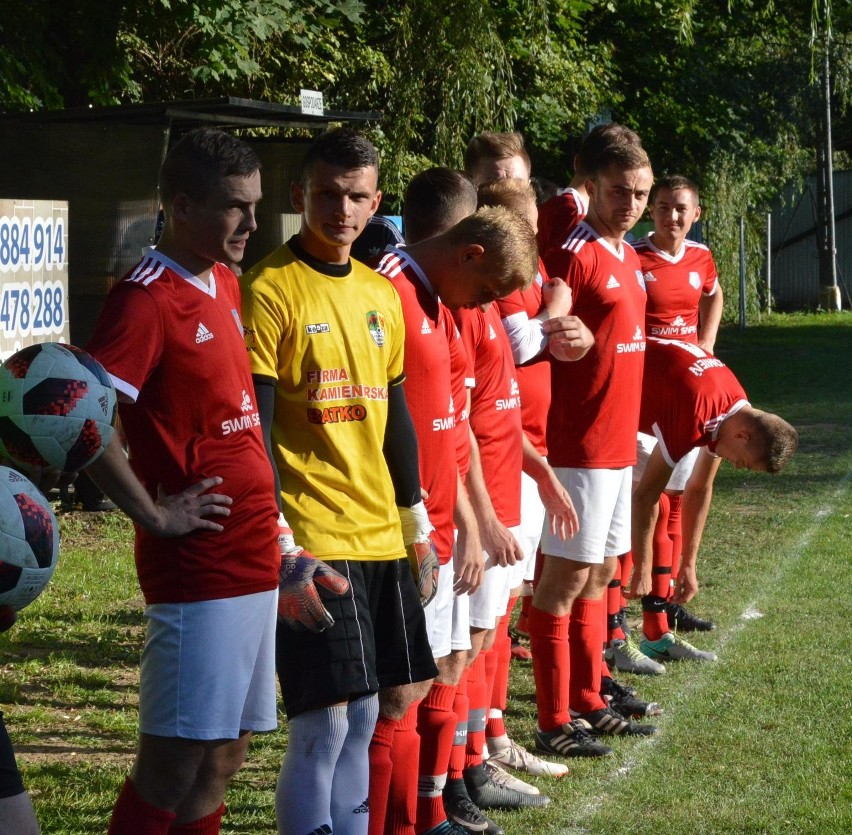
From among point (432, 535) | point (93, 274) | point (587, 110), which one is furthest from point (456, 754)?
point (587, 110)

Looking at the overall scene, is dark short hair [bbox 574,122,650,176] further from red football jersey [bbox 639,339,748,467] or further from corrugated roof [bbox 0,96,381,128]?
corrugated roof [bbox 0,96,381,128]

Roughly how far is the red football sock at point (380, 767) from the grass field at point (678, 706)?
2.36ft

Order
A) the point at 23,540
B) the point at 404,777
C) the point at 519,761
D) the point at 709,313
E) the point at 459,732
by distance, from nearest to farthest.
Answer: the point at 23,540, the point at 404,777, the point at 459,732, the point at 519,761, the point at 709,313

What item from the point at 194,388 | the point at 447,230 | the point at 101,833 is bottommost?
the point at 101,833

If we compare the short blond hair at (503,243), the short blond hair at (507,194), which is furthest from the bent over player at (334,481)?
the short blond hair at (507,194)

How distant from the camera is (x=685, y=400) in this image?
20.1 ft

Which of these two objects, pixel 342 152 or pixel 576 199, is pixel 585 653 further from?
pixel 342 152

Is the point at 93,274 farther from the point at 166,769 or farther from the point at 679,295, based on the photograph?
the point at 166,769

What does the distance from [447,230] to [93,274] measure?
7.41 meters

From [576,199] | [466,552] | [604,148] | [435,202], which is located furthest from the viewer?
[576,199]

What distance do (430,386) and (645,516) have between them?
270 centimetres

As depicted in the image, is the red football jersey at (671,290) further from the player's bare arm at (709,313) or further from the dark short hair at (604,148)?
the dark short hair at (604,148)

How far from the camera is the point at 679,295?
24.6ft

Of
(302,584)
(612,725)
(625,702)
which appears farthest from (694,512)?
(302,584)
